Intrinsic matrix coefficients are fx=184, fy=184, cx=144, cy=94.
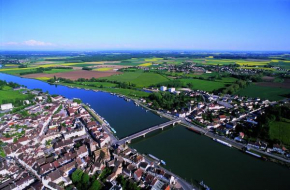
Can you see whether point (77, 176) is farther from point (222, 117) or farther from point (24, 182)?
point (222, 117)

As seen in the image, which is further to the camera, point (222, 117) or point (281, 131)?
point (222, 117)

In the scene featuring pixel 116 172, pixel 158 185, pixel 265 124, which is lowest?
pixel 158 185

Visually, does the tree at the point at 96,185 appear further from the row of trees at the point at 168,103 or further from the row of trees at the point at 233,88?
the row of trees at the point at 233,88

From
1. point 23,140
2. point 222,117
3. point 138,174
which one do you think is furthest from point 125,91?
point 138,174

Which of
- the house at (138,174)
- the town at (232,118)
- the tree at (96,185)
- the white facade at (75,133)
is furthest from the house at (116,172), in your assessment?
the town at (232,118)

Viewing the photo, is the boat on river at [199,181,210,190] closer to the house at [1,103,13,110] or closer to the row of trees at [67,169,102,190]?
the row of trees at [67,169,102,190]

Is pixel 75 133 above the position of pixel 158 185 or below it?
above
